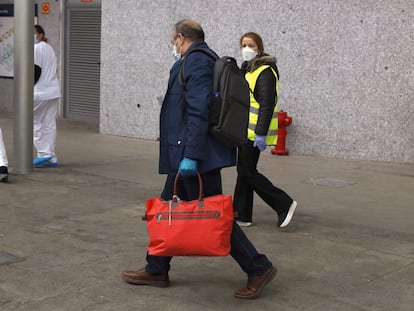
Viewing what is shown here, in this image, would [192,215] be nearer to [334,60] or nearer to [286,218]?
[286,218]

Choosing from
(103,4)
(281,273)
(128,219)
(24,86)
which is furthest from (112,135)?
(281,273)

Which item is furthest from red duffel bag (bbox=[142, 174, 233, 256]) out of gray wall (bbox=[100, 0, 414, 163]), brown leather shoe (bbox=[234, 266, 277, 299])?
gray wall (bbox=[100, 0, 414, 163])

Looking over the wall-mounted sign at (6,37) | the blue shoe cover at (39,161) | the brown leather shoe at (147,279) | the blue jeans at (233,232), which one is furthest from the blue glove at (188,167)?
the wall-mounted sign at (6,37)

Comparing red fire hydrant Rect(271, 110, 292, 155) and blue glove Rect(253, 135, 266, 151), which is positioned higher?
blue glove Rect(253, 135, 266, 151)

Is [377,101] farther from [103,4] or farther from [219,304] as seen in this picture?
[219,304]

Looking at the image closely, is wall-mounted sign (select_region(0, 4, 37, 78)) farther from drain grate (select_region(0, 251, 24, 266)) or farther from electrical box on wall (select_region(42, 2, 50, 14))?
drain grate (select_region(0, 251, 24, 266))

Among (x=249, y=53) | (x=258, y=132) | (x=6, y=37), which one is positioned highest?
(x=249, y=53)

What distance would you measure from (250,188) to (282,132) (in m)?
4.29

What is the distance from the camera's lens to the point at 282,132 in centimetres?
1123

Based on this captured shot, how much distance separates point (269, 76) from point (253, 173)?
2.74 ft

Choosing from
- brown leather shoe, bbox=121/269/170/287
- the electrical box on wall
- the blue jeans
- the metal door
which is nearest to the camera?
the blue jeans

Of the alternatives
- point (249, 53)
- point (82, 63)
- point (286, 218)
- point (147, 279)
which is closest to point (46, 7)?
point (82, 63)

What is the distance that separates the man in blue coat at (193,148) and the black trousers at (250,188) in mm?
1812

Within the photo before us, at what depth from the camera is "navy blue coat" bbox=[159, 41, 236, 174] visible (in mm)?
4844
